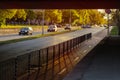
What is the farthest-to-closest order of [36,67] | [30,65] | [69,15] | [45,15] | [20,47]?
1. [69,15]
2. [45,15]
3. [20,47]
4. [36,67]
5. [30,65]

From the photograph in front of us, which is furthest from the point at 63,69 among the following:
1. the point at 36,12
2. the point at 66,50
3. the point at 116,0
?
the point at 36,12

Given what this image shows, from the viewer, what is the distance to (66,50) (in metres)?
28.6

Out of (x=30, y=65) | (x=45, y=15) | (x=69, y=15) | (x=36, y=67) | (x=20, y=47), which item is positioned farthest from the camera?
(x=69, y=15)

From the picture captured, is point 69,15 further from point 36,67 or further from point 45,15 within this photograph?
point 36,67

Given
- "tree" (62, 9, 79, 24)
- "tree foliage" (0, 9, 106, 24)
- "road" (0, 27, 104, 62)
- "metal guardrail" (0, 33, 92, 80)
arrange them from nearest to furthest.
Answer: "metal guardrail" (0, 33, 92, 80) < "road" (0, 27, 104, 62) < "tree foliage" (0, 9, 106, 24) < "tree" (62, 9, 79, 24)

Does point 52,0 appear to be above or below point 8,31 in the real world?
above

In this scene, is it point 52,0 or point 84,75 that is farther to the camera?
point 52,0

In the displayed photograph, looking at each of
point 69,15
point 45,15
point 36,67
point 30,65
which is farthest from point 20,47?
point 69,15

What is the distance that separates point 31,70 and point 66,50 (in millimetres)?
10886

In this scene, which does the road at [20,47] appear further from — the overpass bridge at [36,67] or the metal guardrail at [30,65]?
the overpass bridge at [36,67]

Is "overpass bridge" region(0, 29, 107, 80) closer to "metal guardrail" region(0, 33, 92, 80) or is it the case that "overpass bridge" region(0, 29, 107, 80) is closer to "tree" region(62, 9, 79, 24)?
"metal guardrail" region(0, 33, 92, 80)

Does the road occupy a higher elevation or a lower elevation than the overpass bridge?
lower

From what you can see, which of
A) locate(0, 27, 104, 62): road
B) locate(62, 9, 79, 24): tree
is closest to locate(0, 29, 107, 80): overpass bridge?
locate(0, 27, 104, 62): road

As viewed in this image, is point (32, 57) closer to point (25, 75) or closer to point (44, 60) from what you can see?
point (25, 75)
